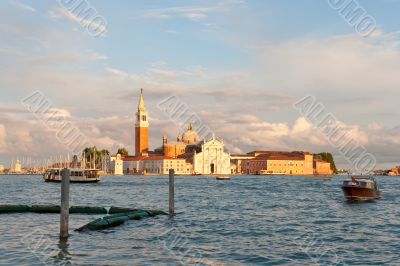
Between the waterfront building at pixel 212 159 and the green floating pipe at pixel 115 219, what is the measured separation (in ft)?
503

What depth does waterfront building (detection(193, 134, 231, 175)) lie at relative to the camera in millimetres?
182188

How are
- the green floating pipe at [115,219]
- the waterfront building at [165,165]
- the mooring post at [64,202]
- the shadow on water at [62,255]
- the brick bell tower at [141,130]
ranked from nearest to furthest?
the shadow on water at [62,255]
the mooring post at [64,202]
the green floating pipe at [115,219]
the waterfront building at [165,165]
the brick bell tower at [141,130]

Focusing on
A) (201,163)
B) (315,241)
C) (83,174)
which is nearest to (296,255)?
(315,241)

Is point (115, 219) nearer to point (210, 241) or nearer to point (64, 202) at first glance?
point (64, 202)

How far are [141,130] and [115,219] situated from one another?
167095 mm

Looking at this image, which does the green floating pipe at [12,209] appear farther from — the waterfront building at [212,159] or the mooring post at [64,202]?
the waterfront building at [212,159]

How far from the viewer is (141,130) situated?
19038 cm

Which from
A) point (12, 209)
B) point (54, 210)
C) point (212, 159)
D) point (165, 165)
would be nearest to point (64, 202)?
point (54, 210)

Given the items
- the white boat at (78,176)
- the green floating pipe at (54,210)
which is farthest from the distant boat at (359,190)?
the white boat at (78,176)

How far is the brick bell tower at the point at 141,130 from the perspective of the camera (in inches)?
7495

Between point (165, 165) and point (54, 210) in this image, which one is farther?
point (165, 165)

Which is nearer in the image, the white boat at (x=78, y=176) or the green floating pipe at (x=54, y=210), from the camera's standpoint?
the green floating pipe at (x=54, y=210)

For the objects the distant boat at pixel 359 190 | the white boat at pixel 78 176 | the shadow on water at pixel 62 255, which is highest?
the white boat at pixel 78 176

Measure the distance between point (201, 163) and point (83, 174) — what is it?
9406 centimetres
